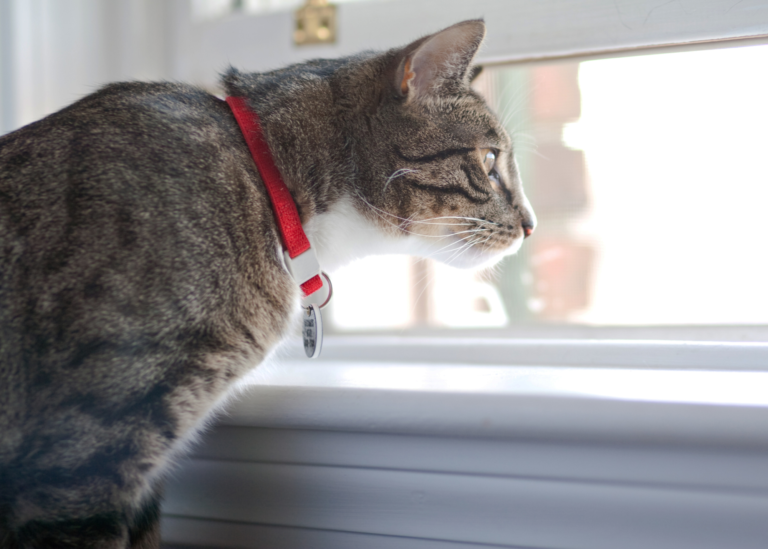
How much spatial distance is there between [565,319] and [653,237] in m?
0.23

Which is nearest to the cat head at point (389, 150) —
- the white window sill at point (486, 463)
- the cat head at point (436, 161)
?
the cat head at point (436, 161)

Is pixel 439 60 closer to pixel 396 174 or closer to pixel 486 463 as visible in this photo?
pixel 396 174

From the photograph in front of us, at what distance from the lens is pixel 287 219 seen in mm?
765

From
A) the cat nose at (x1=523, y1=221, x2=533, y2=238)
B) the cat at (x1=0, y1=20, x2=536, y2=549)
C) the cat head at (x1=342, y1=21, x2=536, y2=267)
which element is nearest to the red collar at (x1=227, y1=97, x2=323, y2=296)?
the cat at (x1=0, y1=20, x2=536, y2=549)

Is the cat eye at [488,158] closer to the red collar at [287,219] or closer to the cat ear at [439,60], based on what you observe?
the cat ear at [439,60]

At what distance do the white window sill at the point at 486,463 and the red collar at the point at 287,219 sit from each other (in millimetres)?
151

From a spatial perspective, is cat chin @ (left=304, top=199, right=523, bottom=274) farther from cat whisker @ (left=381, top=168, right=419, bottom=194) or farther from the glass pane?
the glass pane

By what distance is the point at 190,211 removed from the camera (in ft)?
2.24

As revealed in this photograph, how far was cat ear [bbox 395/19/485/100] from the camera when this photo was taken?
81 cm

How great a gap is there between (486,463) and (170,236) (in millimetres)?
450

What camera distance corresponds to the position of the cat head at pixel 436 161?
0.84 metres

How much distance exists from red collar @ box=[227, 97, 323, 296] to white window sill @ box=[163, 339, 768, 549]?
151 mm

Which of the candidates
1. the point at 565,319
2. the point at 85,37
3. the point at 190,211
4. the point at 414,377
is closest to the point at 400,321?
the point at 565,319

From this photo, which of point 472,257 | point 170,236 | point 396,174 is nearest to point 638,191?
point 472,257
